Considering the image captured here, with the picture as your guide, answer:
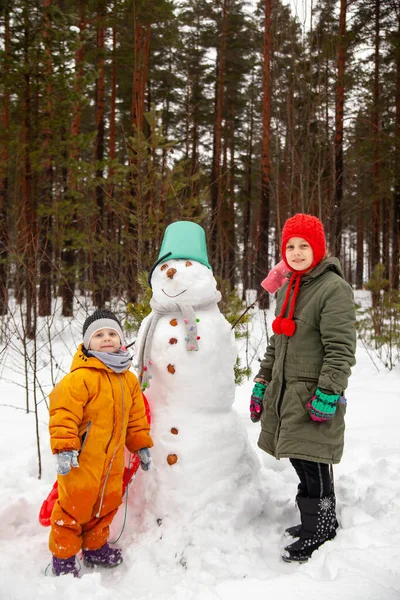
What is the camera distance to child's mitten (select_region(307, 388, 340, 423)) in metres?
2.35

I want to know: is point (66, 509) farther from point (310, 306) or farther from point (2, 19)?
point (2, 19)

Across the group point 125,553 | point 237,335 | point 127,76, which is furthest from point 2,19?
point 125,553

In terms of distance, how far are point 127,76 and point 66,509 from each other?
16.2 m

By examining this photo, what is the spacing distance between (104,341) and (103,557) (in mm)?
1222

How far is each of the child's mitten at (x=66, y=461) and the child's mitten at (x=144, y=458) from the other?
0.49 meters

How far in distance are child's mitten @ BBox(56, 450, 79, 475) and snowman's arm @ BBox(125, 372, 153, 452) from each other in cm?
45

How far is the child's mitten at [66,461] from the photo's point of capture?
2.28 metres

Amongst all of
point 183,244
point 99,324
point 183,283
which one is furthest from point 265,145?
point 99,324

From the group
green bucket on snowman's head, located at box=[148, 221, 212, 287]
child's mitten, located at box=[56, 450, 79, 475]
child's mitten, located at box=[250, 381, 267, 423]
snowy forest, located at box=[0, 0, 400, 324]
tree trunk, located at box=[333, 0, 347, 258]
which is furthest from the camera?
tree trunk, located at box=[333, 0, 347, 258]

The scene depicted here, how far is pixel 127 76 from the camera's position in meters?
15.8

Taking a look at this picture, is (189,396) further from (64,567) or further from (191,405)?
(64,567)

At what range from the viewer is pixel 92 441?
246cm

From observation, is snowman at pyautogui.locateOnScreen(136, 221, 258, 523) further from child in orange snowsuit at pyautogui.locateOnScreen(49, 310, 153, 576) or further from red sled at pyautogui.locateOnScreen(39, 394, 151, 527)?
child in orange snowsuit at pyautogui.locateOnScreen(49, 310, 153, 576)

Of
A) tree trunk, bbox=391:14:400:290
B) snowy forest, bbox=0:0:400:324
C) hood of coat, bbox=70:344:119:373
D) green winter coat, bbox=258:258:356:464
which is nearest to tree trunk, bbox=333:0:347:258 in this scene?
snowy forest, bbox=0:0:400:324
